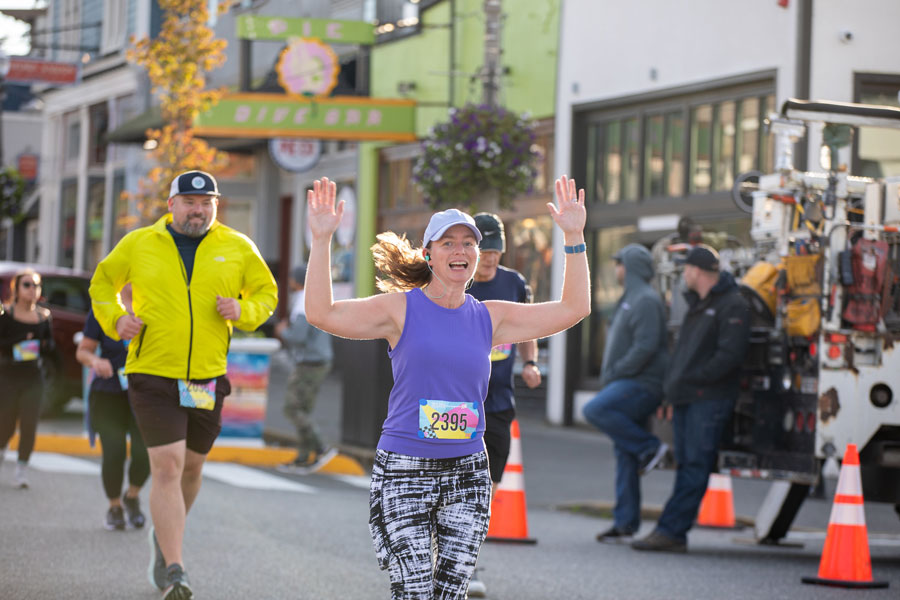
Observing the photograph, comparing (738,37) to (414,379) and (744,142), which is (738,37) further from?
(414,379)

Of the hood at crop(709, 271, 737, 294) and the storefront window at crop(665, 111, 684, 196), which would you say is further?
the storefront window at crop(665, 111, 684, 196)

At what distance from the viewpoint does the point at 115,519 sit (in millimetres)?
10398

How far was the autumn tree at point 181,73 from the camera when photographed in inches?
941

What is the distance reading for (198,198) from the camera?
307 inches

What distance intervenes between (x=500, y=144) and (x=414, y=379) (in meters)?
13.5

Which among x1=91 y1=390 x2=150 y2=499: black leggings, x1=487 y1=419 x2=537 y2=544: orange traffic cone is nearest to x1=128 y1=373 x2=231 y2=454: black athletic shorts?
x1=91 y1=390 x2=150 y2=499: black leggings

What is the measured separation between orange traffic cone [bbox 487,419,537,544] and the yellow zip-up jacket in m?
3.08

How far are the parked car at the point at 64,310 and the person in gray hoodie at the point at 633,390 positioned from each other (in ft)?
30.1

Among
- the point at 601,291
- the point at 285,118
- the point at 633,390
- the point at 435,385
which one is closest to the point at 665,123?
the point at 601,291

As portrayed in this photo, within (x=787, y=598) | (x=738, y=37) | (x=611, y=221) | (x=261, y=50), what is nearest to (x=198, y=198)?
(x=787, y=598)

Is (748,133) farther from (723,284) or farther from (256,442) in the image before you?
(723,284)

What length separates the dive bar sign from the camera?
883 inches

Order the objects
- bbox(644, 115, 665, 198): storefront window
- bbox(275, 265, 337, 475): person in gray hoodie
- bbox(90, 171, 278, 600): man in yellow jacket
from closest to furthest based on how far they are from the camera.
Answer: bbox(90, 171, 278, 600): man in yellow jacket
bbox(275, 265, 337, 475): person in gray hoodie
bbox(644, 115, 665, 198): storefront window

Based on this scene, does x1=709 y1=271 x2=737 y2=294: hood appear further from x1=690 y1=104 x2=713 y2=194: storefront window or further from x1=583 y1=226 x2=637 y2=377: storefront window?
x1=583 y1=226 x2=637 y2=377: storefront window
